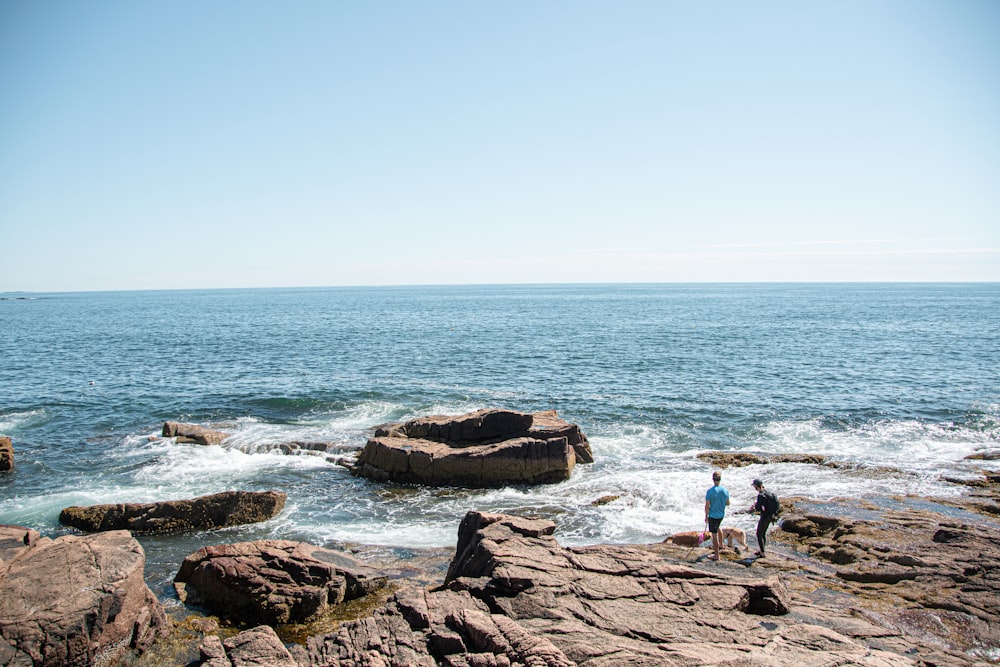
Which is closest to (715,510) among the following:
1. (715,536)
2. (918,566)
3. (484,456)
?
(715,536)

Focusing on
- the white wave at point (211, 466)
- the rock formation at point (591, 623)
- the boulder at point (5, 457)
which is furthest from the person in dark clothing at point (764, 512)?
the boulder at point (5, 457)

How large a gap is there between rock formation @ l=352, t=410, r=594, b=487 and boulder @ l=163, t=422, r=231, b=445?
341 inches

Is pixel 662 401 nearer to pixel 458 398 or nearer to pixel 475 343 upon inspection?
pixel 458 398

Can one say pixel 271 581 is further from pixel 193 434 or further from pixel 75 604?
pixel 193 434

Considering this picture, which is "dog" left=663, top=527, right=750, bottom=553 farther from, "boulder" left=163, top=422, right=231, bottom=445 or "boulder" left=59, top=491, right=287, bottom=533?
"boulder" left=163, top=422, right=231, bottom=445

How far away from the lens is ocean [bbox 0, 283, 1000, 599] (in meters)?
21.0

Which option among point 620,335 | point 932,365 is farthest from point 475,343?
point 932,365

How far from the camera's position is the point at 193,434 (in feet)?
96.1

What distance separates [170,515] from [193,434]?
11.2 meters

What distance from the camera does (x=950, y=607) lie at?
42.4 feet

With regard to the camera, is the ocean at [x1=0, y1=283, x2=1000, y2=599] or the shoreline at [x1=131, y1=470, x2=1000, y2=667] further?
the ocean at [x1=0, y1=283, x2=1000, y2=599]

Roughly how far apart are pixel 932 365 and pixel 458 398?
39545mm

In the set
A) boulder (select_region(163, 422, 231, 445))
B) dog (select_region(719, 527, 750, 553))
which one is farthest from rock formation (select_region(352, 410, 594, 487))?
boulder (select_region(163, 422, 231, 445))

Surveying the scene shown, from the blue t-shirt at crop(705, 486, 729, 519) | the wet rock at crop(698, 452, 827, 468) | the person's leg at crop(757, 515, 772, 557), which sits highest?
the blue t-shirt at crop(705, 486, 729, 519)
